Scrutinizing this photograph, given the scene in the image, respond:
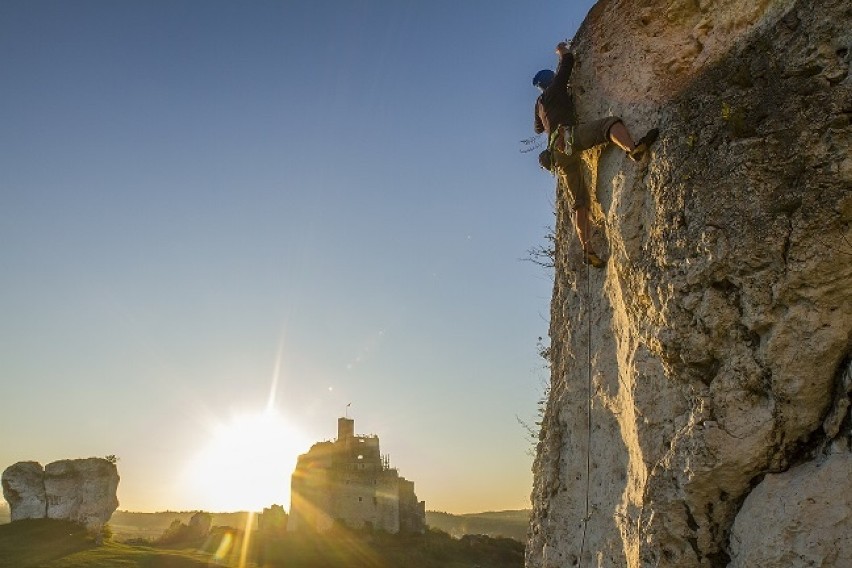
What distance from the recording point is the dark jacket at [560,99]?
20.6 ft

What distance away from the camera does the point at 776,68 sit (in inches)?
165

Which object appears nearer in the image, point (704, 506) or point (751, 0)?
point (704, 506)

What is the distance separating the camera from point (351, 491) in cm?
5384

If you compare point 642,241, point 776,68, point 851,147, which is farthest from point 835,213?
Result: point 642,241

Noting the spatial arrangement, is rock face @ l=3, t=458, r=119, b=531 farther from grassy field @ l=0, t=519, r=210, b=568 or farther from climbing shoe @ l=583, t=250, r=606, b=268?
climbing shoe @ l=583, t=250, r=606, b=268

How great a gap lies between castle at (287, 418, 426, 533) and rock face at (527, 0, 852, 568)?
167ft

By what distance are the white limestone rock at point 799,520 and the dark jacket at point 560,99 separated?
12.2 ft

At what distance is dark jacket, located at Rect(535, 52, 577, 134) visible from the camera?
Result: 629 centimetres

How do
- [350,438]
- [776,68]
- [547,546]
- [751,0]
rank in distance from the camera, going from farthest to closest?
[350,438]
[547,546]
[751,0]
[776,68]

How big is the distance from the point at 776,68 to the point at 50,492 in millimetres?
49373

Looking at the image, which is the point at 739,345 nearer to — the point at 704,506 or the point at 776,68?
the point at 704,506

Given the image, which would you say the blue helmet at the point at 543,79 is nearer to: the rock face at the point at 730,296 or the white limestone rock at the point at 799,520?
the rock face at the point at 730,296

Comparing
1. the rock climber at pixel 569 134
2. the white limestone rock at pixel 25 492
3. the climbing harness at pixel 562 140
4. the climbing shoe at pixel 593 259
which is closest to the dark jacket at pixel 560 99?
the rock climber at pixel 569 134

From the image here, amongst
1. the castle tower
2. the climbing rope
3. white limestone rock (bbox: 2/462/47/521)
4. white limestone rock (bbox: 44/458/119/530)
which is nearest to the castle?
the castle tower
